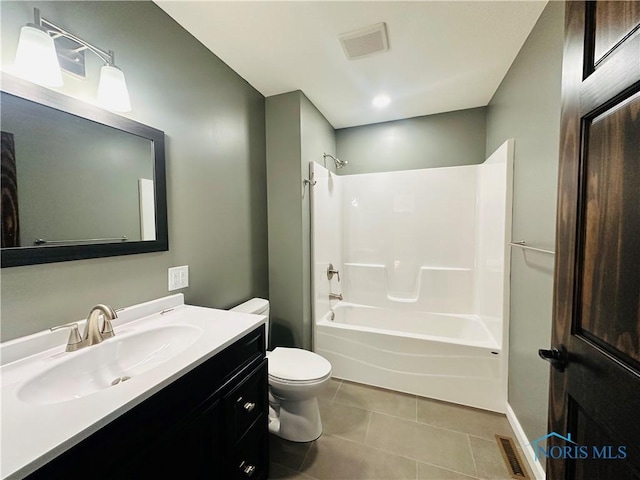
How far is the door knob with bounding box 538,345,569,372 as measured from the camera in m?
0.78

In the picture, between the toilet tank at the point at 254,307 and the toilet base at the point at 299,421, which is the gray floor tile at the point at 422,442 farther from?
the toilet tank at the point at 254,307

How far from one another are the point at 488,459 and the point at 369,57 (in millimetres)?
2626

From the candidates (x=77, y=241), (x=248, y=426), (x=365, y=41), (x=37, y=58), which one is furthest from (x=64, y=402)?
(x=365, y=41)

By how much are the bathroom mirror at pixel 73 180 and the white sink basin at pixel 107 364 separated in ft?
1.26

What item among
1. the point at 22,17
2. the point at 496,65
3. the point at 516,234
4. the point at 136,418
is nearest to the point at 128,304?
the point at 136,418

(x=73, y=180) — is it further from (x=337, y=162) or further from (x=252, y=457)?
(x=337, y=162)

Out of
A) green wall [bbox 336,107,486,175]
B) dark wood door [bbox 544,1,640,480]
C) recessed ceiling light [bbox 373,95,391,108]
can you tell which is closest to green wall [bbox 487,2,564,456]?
dark wood door [bbox 544,1,640,480]

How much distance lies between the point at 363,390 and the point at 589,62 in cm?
231

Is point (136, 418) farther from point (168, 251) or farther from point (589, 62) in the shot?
point (589, 62)

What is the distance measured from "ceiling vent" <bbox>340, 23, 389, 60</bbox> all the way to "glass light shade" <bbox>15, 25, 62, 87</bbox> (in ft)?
4.53

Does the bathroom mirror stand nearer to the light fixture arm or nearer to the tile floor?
the light fixture arm

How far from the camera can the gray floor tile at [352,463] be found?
1388 mm

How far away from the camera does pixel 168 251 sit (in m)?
1.41

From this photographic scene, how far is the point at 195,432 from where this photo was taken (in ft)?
2.88
